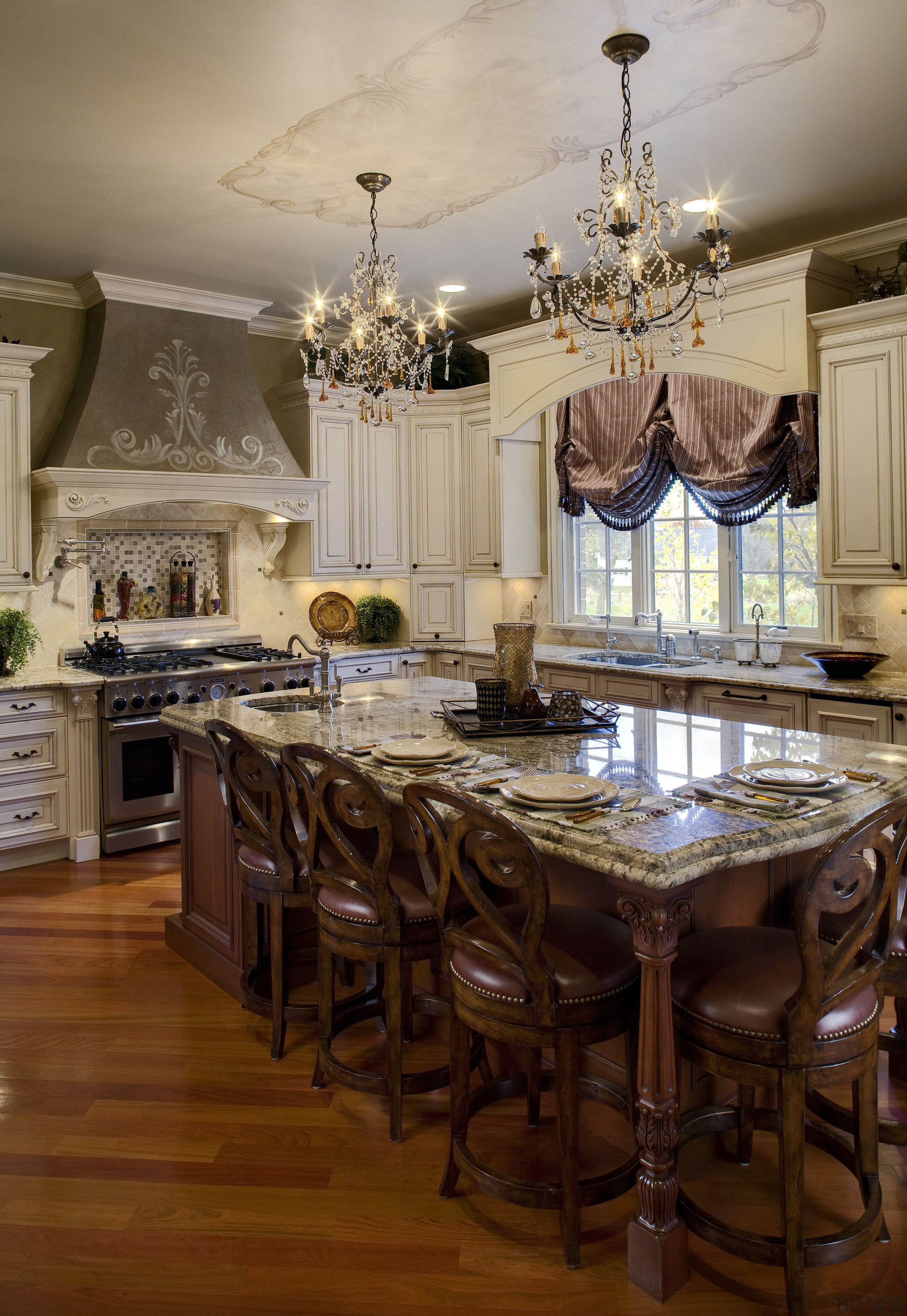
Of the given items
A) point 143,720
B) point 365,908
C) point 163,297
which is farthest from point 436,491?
point 365,908

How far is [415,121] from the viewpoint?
3451 millimetres

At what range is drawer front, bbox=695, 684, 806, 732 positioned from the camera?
4453 millimetres

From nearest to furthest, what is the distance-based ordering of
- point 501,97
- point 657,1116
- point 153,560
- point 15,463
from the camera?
point 657,1116 < point 501,97 < point 15,463 < point 153,560

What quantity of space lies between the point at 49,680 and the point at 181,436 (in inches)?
63.7

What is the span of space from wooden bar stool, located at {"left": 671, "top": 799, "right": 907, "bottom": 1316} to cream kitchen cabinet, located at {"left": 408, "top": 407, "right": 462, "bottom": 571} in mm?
4789

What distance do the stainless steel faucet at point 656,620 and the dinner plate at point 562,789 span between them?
3431mm

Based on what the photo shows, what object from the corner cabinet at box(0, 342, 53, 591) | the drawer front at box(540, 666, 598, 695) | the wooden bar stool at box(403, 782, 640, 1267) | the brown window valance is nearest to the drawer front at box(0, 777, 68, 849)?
the corner cabinet at box(0, 342, 53, 591)

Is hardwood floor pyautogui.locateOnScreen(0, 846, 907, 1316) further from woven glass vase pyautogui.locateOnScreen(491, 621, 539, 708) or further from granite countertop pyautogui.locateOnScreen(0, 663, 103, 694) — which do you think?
granite countertop pyautogui.locateOnScreen(0, 663, 103, 694)

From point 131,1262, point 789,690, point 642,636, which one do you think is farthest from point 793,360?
point 131,1262

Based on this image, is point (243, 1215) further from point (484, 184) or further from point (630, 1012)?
point (484, 184)

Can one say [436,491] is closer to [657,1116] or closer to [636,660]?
[636,660]

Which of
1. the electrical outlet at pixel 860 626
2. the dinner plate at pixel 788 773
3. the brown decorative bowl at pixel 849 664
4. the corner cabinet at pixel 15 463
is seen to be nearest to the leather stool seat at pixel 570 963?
the dinner plate at pixel 788 773

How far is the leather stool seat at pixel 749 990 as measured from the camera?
188 cm

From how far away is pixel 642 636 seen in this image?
6012 millimetres
